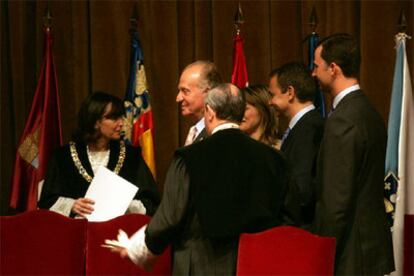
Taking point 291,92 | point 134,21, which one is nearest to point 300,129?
point 291,92

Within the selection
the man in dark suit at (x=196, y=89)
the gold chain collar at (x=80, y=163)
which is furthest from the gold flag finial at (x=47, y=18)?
the man in dark suit at (x=196, y=89)

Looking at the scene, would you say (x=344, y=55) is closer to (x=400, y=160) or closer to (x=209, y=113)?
(x=209, y=113)

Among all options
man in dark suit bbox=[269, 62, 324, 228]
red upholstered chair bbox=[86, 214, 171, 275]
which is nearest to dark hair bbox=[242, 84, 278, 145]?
man in dark suit bbox=[269, 62, 324, 228]

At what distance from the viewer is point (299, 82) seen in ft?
13.2

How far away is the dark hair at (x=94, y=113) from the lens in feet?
14.6

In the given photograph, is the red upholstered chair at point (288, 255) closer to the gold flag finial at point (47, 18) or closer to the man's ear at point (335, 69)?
the man's ear at point (335, 69)

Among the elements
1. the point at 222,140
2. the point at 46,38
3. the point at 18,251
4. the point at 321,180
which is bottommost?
the point at 18,251

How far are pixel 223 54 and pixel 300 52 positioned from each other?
63cm

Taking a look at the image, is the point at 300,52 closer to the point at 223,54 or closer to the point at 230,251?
the point at 223,54

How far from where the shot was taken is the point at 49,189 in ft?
14.6

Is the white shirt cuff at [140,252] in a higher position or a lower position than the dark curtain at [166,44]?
lower

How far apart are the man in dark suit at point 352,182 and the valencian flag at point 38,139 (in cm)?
245

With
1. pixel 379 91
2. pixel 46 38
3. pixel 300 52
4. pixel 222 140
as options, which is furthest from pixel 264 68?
pixel 222 140

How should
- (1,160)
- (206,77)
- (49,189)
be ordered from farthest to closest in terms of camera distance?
(1,160), (49,189), (206,77)
